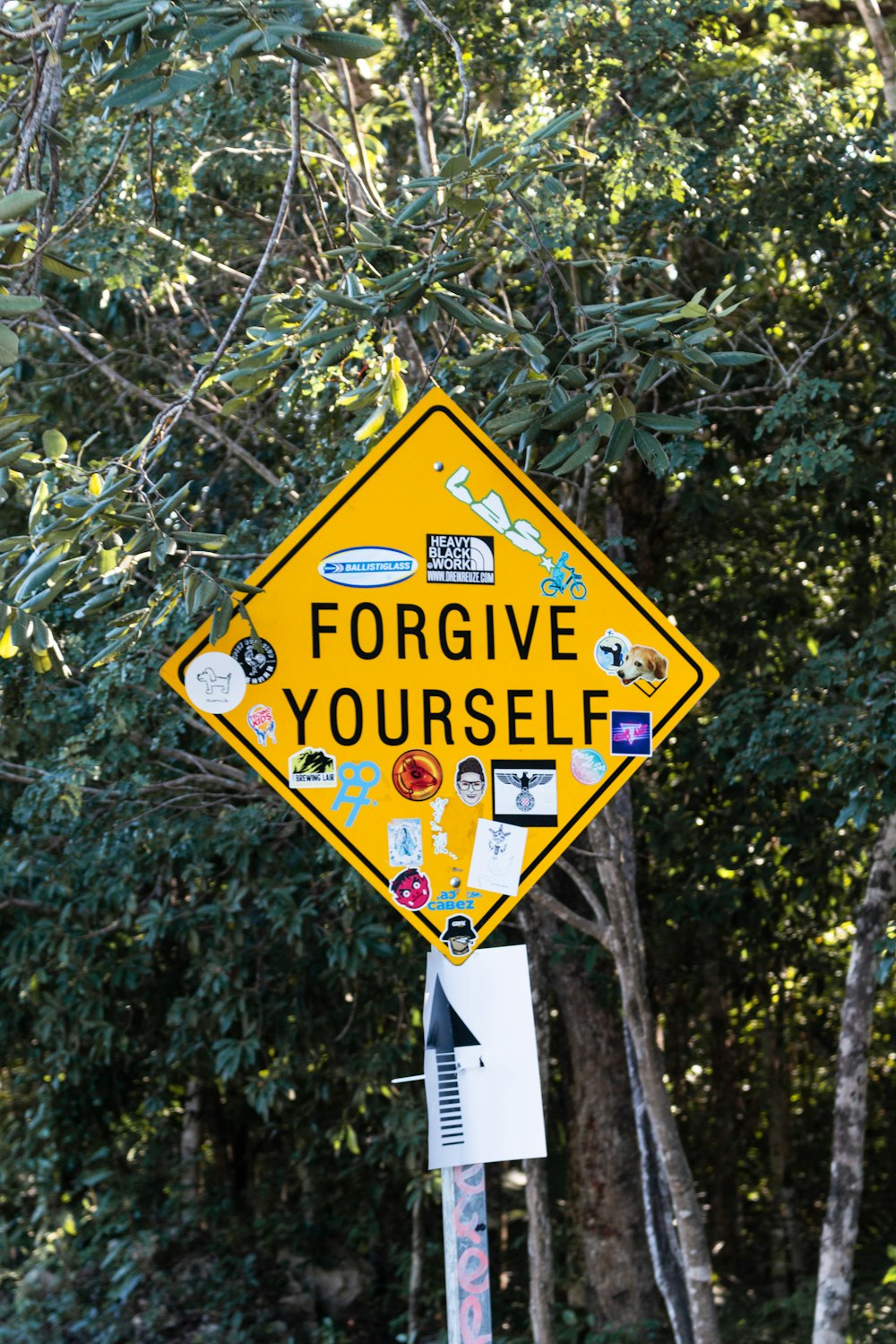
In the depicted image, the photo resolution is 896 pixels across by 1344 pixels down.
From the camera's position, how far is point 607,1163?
24.6 feet

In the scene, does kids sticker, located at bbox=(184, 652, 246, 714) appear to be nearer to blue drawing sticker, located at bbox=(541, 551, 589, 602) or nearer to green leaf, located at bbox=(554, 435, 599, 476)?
blue drawing sticker, located at bbox=(541, 551, 589, 602)

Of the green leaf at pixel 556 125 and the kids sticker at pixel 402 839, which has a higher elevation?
the green leaf at pixel 556 125

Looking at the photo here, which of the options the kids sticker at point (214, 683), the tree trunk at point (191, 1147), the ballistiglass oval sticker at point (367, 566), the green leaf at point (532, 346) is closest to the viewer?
the kids sticker at point (214, 683)

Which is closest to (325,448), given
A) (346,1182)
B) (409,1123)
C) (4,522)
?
(4,522)

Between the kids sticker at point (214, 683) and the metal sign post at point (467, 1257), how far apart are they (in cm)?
92

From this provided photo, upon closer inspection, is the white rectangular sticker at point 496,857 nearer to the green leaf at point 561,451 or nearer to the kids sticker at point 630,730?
the kids sticker at point 630,730


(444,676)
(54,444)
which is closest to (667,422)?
(444,676)

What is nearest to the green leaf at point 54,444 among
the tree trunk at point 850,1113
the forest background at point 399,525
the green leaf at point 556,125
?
the forest background at point 399,525

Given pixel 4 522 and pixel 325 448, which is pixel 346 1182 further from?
pixel 325 448

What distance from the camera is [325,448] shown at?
5223 millimetres

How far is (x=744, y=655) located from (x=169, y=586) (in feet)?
16.4

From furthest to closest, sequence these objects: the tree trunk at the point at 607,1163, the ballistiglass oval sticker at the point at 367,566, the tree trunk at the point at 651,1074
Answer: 1. the tree trunk at the point at 607,1163
2. the tree trunk at the point at 651,1074
3. the ballistiglass oval sticker at the point at 367,566

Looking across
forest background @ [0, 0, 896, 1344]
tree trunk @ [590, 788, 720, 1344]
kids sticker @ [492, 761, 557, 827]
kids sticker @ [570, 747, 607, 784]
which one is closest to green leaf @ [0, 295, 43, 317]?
forest background @ [0, 0, 896, 1344]

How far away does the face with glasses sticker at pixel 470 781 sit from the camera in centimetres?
246
